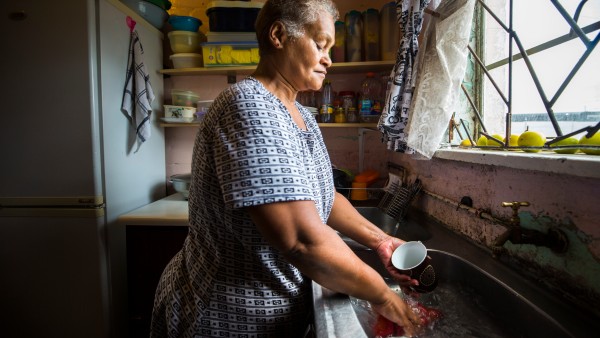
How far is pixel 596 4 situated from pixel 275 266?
1047 mm

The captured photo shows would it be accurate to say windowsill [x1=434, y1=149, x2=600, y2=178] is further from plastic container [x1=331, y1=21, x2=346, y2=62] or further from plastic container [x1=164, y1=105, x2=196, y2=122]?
plastic container [x1=164, y1=105, x2=196, y2=122]

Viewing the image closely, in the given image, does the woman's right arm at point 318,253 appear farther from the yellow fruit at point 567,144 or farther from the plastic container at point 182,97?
the plastic container at point 182,97

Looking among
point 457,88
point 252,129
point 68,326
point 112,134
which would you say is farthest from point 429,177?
point 68,326

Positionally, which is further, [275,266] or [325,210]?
[325,210]

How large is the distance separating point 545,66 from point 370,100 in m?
1.06

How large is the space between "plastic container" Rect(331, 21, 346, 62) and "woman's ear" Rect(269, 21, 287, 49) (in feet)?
4.43

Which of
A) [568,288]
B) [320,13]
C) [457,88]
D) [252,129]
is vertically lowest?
[568,288]

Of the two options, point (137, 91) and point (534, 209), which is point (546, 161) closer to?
point (534, 209)

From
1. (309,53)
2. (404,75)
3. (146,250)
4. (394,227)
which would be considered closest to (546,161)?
(309,53)

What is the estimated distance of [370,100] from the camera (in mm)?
1981

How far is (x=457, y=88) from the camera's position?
3.47ft

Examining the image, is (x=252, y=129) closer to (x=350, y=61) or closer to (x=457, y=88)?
(x=457, y=88)

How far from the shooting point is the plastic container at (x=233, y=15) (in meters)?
1.95

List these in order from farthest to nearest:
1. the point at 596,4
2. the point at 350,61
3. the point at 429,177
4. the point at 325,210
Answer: the point at 350,61 → the point at 429,177 → the point at 325,210 → the point at 596,4
